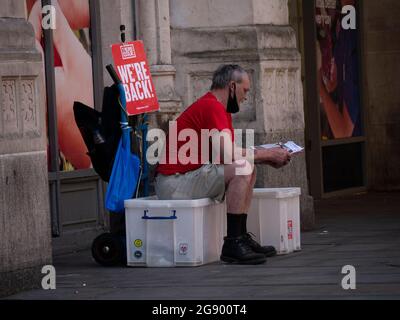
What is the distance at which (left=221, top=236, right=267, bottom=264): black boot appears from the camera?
34.8 feet

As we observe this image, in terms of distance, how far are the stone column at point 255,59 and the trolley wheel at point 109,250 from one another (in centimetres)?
235

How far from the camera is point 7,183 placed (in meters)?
9.31

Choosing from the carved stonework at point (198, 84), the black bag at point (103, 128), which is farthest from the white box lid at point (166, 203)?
the carved stonework at point (198, 84)

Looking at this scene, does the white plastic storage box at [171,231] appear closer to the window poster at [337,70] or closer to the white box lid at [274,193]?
the white box lid at [274,193]

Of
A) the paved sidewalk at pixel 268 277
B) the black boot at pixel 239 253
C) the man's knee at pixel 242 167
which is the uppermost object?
the man's knee at pixel 242 167

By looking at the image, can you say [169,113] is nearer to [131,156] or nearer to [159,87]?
[159,87]

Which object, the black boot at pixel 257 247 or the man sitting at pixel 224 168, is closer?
the man sitting at pixel 224 168

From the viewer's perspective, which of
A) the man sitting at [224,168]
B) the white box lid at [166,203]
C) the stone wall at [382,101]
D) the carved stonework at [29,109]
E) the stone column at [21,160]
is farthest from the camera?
the stone wall at [382,101]

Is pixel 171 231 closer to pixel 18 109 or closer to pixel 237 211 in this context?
pixel 237 211

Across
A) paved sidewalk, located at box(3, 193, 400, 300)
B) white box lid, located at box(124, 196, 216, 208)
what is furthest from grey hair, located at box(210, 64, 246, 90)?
paved sidewalk, located at box(3, 193, 400, 300)

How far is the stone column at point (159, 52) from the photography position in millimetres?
12969

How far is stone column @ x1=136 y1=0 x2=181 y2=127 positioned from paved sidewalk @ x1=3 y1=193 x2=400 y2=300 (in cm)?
168

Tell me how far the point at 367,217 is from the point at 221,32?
9.27ft

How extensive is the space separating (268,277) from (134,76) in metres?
2.38
